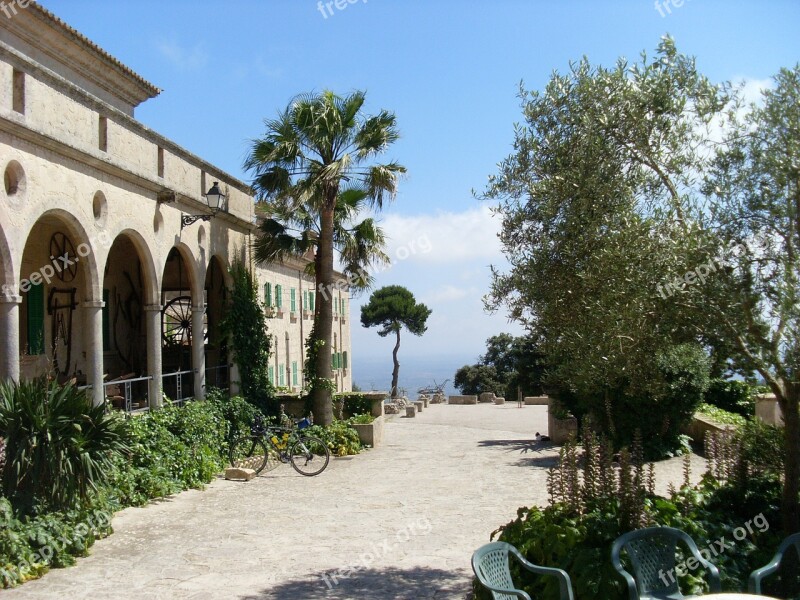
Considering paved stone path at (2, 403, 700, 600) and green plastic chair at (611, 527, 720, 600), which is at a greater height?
green plastic chair at (611, 527, 720, 600)

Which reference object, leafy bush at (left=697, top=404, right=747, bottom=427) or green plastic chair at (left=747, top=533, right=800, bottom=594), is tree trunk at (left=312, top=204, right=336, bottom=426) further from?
green plastic chair at (left=747, top=533, right=800, bottom=594)

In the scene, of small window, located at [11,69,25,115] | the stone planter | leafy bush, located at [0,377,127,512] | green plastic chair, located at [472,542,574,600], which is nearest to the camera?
green plastic chair, located at [472,542,574,600]

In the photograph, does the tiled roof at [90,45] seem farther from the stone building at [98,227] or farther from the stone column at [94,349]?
the stone column at [94,349]

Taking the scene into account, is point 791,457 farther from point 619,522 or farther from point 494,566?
point 494,566

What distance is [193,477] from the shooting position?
1259 centimetres

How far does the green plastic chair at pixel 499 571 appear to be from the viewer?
4887 mm

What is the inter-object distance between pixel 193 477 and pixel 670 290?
9599 millimetres

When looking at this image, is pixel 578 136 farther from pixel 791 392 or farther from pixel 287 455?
pixel 287 455

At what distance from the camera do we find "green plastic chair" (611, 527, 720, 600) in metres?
5.29

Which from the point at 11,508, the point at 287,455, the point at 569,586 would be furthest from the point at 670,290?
the point at 287,455

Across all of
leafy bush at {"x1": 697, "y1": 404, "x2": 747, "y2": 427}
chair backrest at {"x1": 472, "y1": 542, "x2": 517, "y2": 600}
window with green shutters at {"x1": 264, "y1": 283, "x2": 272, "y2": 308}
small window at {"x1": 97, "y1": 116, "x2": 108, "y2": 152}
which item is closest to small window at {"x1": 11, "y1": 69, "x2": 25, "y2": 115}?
small window at {"x1": 97, "y1": 116, "x2": 108, "y2": 152}

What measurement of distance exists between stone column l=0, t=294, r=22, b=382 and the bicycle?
5.62 metres

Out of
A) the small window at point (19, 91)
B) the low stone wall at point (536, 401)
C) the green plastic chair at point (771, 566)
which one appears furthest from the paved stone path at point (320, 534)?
the low stone wall at point (536, 401)

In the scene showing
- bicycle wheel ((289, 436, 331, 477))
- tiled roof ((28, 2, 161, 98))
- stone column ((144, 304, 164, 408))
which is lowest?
bicycle wheel ((289, 436, 331, 477))
